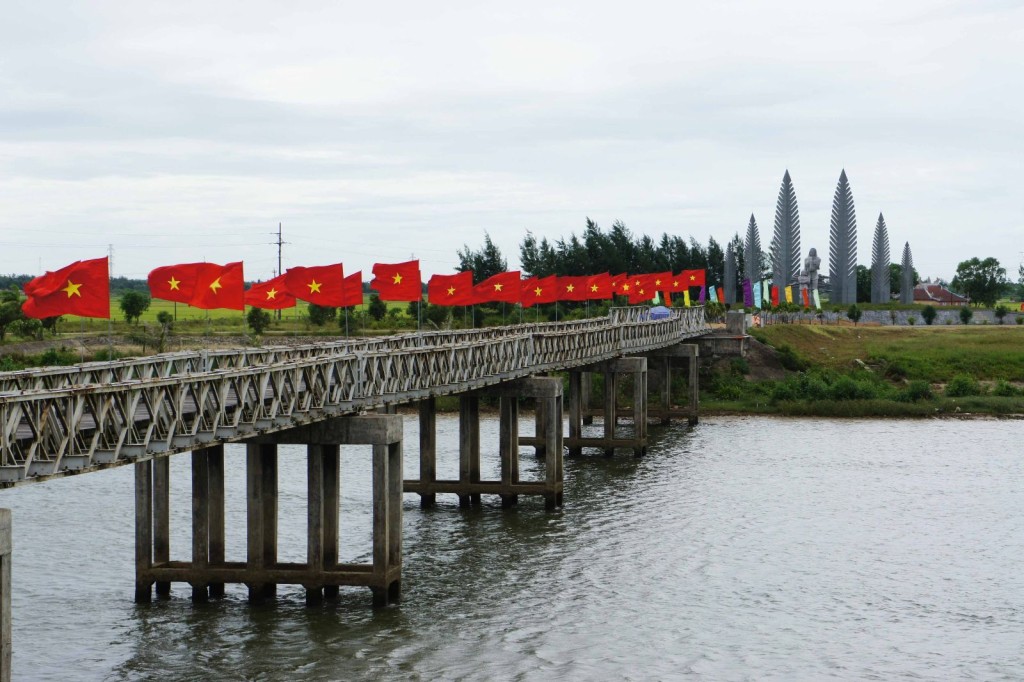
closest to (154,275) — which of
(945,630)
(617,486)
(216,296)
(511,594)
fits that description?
(216,296)

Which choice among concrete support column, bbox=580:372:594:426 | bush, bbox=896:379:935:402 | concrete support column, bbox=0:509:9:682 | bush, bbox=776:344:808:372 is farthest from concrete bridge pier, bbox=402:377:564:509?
bush, bbox=776:344:808:372

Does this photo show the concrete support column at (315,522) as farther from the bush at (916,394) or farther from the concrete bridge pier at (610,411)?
the bush at (916,394)

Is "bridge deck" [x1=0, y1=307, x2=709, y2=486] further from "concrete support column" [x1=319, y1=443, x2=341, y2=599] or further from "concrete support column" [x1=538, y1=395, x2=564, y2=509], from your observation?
"concrete support column" [x1=538, y1=395, x2=564, y2=509]

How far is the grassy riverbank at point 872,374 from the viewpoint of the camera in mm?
86188

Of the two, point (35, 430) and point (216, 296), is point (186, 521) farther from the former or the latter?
point (35, 430)

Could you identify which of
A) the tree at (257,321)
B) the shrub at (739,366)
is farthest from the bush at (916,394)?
the tree at (257,321)

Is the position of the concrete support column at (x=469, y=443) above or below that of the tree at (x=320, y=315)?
below

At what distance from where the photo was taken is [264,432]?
95.8 feet

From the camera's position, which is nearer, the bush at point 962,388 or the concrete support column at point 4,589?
the concrete support column at point 4,589

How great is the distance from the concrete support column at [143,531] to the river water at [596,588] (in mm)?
419

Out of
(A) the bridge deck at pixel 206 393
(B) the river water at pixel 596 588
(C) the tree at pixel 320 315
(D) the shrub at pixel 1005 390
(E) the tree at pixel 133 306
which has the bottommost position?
(B) the river water at pixel 596 588

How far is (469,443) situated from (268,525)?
15.2 metres

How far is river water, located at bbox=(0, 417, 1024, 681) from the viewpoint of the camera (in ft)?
95.6

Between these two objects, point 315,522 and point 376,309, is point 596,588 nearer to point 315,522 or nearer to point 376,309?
point 315,522
